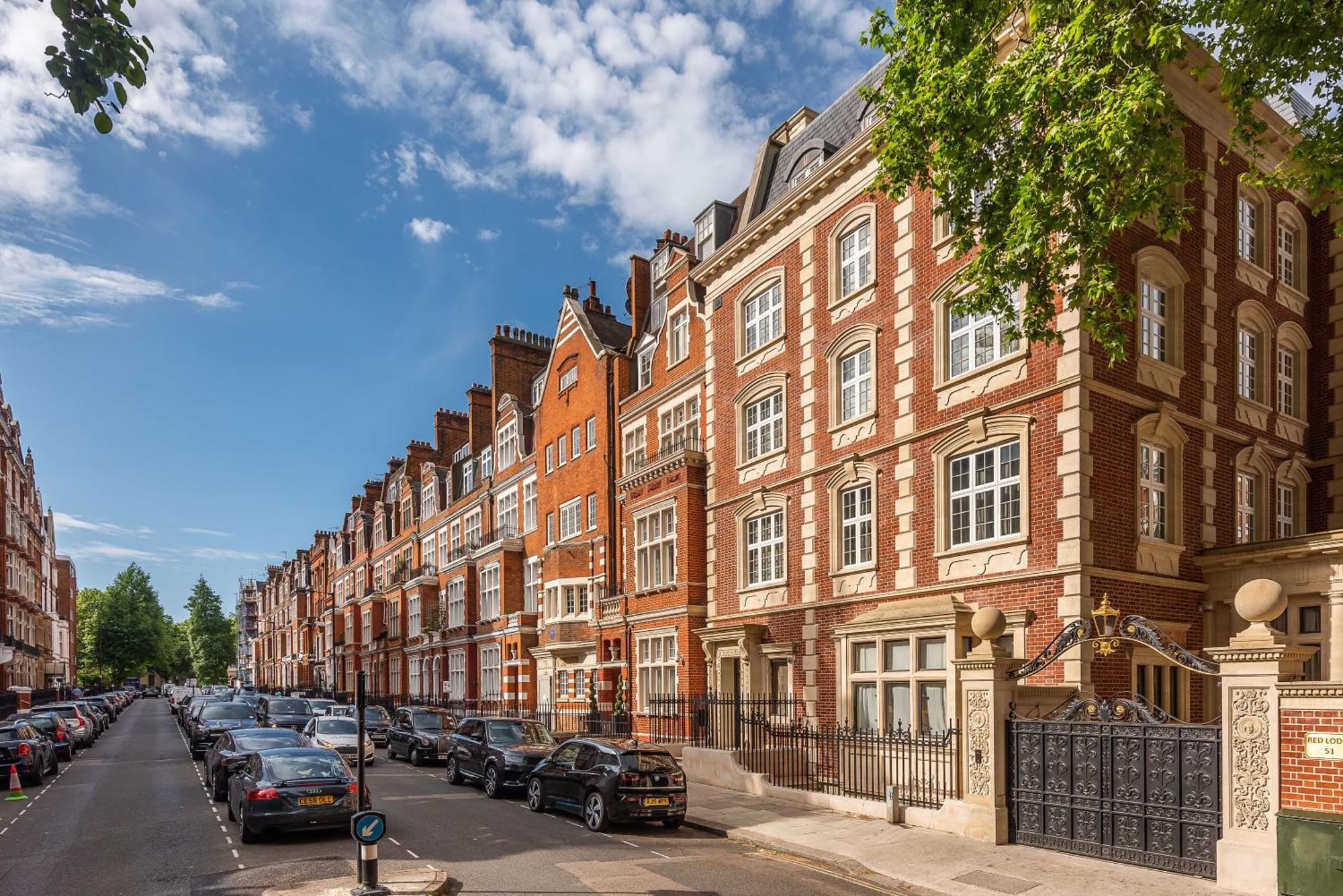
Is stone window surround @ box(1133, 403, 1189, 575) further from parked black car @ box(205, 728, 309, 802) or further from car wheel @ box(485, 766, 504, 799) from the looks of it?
parked black car @ box(205, 728, 309, 802)

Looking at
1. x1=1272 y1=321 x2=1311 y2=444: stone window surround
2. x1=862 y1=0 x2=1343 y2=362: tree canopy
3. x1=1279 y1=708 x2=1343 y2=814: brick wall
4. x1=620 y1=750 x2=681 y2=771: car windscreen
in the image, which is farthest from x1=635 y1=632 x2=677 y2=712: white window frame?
x1=1279 y1=708 x2=1343 y2=814: brick wall

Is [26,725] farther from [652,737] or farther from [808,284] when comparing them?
[808,284]

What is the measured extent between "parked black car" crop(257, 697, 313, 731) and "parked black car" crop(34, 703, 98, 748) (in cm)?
618

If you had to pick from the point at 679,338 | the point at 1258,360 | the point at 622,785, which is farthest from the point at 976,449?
the point at 679,338

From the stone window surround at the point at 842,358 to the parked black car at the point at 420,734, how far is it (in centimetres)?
1421

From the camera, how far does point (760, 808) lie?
18391 mm

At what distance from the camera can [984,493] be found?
61.6 ft

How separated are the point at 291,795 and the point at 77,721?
1105 inches

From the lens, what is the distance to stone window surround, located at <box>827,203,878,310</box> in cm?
2205

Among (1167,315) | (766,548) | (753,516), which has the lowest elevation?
(766,548)

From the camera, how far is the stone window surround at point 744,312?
2519 centimetres

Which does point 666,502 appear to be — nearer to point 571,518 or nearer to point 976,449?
point 571,518

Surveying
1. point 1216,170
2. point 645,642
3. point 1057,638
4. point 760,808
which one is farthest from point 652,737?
point 1216,170

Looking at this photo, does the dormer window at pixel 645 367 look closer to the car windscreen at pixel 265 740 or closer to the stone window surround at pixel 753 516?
the stone window surround at pixel 753 516
